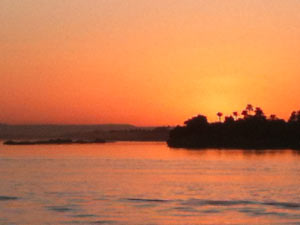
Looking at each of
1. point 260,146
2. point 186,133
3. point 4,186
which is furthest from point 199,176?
point 186,133

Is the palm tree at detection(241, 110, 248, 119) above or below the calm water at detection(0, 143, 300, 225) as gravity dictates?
above

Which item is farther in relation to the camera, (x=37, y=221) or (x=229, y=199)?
(x=229, y=199)

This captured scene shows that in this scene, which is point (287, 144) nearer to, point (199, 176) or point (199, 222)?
point (199, 176)

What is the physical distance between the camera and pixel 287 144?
7013 inches

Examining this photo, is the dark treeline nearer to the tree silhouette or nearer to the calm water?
the tree silhouette

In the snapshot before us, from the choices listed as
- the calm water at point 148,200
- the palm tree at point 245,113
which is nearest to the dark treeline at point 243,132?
the palm tree at point 245,113

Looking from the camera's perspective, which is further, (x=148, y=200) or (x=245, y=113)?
(x=245, y=113)

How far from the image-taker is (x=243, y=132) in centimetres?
18275

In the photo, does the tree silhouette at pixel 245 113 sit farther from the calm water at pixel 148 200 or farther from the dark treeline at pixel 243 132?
the calm water at pixel 148 200

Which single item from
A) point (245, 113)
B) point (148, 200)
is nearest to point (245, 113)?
point (245, 113)

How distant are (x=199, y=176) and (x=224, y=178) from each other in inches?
136

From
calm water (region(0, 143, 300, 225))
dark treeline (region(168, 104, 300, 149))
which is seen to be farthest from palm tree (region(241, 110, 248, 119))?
calm water (region(0, 143, 300, 225))

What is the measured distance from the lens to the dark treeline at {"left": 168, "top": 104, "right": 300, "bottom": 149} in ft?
584

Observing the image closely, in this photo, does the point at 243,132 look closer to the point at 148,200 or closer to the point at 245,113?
the point at 245,113
